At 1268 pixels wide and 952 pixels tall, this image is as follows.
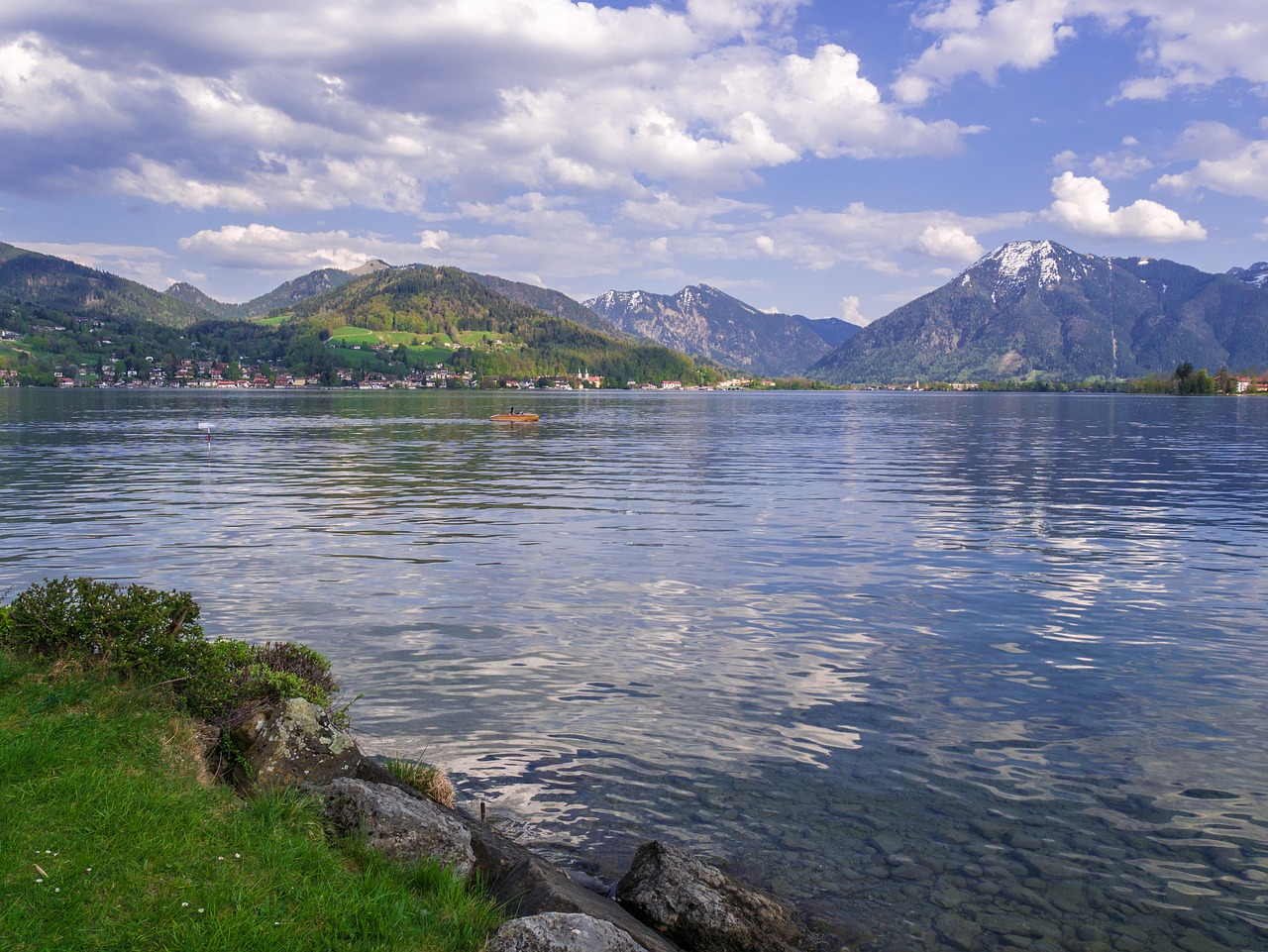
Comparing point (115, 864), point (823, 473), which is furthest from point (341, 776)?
point (823, 473)

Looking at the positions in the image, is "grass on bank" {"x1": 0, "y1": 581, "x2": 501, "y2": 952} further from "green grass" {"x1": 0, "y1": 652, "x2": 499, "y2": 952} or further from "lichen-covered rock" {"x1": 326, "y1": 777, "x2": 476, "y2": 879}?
"lichen-covered rock" {"x1": 326, "y1": 777, "x2": 476, "y2": 879}

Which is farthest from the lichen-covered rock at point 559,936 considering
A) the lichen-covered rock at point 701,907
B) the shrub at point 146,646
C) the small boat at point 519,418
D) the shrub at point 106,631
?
the small boat at point 519,418

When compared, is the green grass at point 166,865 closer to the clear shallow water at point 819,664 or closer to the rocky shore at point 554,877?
the rocky shore at point 554,877

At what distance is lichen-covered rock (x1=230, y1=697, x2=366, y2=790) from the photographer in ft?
31.0

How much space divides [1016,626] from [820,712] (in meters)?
7.35

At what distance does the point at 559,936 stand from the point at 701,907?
2.31 m

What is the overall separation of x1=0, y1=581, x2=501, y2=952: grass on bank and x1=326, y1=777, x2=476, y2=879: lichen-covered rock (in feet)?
0.67

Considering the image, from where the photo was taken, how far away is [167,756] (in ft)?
28.9

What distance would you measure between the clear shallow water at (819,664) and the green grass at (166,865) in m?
3.39

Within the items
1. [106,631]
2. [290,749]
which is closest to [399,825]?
[290,749]

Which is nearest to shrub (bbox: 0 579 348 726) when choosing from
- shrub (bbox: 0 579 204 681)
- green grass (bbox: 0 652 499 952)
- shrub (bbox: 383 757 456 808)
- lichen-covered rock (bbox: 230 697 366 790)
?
shrub (bbox: 0 579 204 681)

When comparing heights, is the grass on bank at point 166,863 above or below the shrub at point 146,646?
below

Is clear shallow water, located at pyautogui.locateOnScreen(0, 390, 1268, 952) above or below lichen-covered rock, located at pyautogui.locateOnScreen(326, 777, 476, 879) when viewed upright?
below

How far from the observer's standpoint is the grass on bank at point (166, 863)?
20.4 feet
